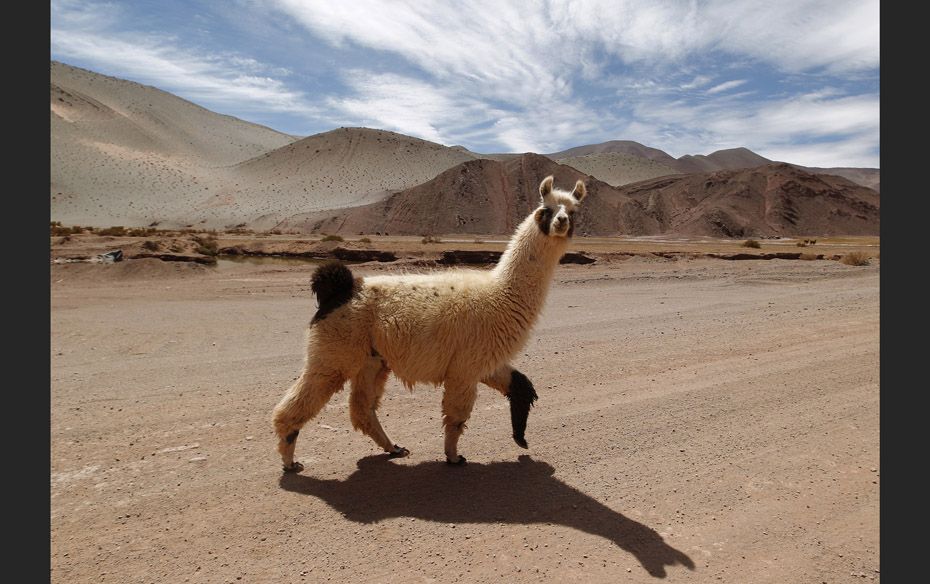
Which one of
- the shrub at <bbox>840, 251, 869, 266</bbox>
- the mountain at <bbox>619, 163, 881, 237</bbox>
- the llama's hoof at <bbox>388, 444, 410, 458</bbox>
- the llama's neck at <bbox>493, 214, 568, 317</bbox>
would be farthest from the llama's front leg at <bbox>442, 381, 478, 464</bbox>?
the mountain at <bbox>619, 163, 881, 237</bbox>

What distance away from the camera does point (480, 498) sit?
4.49 m

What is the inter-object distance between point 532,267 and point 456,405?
4.76ft

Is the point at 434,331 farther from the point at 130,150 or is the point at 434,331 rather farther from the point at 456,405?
the point at 130,150

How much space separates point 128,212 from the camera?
10175cm

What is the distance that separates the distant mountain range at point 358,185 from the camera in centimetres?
8094

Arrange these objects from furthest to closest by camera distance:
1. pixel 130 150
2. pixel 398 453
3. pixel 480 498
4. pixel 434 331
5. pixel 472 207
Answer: pixel 130 150, pixel 472 207, pixel 398 453, pixel 434 331, pixel 480 498

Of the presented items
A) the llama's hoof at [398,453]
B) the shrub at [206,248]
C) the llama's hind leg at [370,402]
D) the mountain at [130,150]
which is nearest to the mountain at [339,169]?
the mountain at [130,150]

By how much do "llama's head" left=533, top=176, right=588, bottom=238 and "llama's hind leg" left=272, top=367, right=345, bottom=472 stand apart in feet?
7.50

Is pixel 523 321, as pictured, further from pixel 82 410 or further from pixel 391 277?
pixel 82 410

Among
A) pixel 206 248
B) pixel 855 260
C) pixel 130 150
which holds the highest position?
pixel 130 150

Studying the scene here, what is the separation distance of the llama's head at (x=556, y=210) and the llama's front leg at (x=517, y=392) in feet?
4.41

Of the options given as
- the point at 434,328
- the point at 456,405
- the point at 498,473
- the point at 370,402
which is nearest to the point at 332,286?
the point at 434,328

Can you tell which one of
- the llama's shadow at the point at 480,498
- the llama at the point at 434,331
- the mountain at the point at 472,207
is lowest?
the llama's shadow at the point at 480,498

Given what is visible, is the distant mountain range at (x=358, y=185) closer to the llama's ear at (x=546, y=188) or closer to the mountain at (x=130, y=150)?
the mountain at (x=130, y=150)
